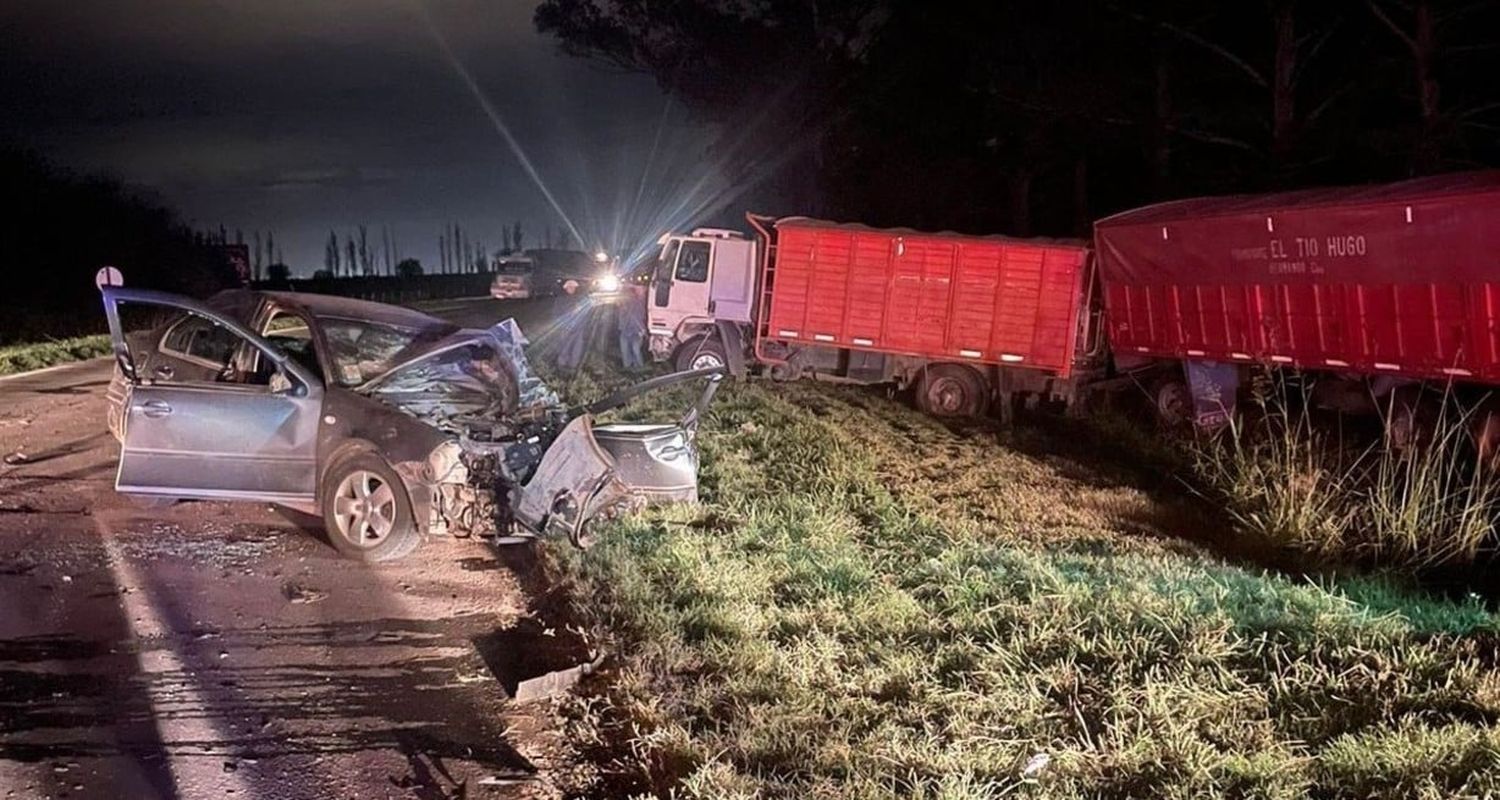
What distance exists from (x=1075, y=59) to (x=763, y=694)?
70.4 ft

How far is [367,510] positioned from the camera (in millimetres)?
6875

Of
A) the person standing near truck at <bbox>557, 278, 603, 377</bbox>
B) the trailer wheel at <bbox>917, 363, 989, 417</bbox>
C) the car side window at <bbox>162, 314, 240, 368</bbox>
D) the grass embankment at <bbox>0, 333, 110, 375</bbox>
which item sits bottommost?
the grass embankment at <bbox>0, 333, 110, 375</bbox>

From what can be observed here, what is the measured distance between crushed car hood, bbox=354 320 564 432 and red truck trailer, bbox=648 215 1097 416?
7787 millimetres

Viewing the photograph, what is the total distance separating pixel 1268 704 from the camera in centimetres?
433

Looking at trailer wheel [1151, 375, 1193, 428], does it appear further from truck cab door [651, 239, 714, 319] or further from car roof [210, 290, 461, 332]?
car roof [210, 290, 461, 332]

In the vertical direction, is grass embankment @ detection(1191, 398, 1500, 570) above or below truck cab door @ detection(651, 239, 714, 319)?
below

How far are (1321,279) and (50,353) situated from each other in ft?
62.4

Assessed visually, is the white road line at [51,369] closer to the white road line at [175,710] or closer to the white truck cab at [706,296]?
the white truck cab at [706,296]

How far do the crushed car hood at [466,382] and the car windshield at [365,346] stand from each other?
0.14 metres

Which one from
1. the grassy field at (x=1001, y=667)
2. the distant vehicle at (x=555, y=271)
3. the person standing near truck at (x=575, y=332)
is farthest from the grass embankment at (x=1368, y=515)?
the distant vehicle at (x=555, y=271)

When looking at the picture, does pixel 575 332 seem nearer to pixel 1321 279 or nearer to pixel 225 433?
pixel 1321 279

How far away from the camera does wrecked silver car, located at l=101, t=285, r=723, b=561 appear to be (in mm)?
6742

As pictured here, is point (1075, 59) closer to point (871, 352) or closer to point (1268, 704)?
point (871, 352)

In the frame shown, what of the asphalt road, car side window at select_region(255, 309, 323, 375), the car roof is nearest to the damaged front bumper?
the asphalt road
